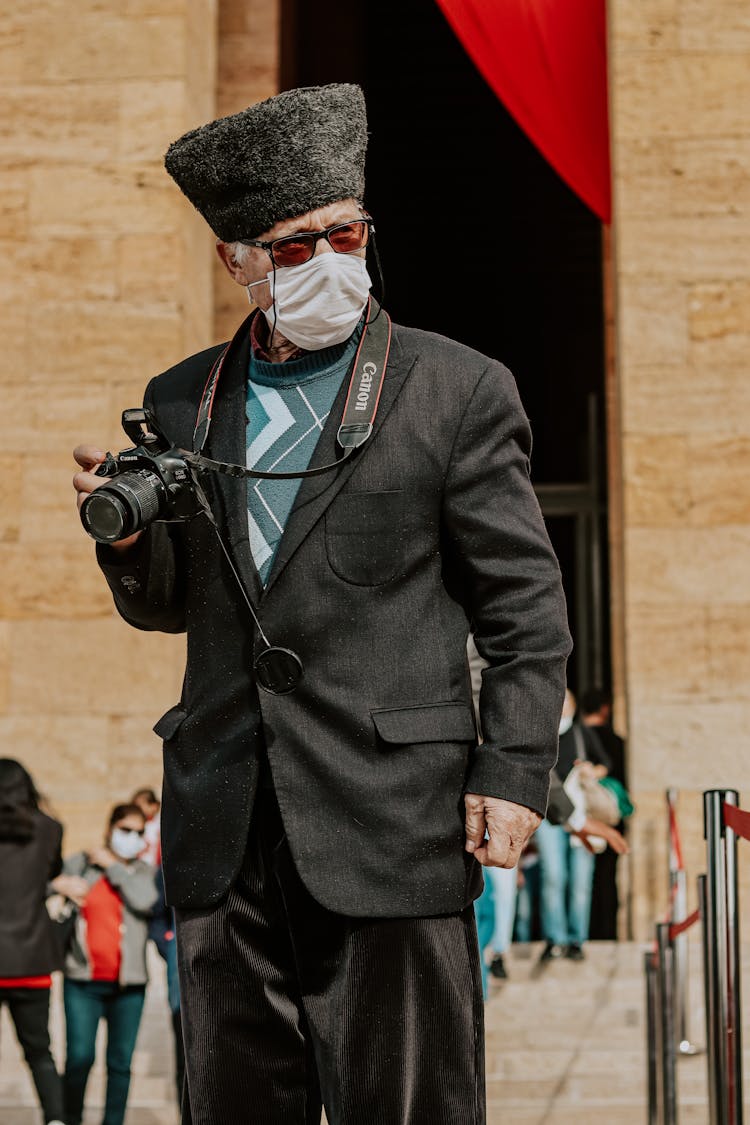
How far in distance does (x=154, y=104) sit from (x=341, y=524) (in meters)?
9.64

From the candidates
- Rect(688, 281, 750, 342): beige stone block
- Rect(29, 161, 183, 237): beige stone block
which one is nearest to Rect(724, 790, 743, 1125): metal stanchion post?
Rect(688, 281, 750, 342): beige stone block

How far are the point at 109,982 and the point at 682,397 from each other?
5790mm

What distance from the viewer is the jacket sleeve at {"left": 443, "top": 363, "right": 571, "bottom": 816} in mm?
2541

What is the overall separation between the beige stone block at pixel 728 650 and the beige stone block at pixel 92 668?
12.1ft

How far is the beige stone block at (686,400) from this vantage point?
1098 centimetres

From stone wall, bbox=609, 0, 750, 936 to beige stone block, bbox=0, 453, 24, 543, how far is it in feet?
14.0

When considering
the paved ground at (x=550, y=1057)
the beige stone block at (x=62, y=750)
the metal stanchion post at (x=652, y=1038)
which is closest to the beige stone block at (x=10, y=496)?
the beige stone block at (x=62, y=750)

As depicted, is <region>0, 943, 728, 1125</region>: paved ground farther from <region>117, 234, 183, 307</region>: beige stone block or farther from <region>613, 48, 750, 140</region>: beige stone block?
<region>613, 48, 750, 140</region>: beige stone block

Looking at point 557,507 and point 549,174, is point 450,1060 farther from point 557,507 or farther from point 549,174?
point 549,174

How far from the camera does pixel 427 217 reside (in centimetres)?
2008

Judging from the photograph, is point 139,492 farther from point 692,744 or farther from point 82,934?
point 692,744

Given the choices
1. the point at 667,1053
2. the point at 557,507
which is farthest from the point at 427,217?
the point at 667,1053

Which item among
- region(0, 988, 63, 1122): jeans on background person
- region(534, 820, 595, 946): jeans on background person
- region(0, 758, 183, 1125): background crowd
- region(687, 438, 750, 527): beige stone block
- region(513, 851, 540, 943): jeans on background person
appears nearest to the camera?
region(0, 988, 63, 1122): jeans on background person

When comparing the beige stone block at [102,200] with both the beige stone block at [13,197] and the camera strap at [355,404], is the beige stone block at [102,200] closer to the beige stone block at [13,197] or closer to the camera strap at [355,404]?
the beige stone block at [13,197]
